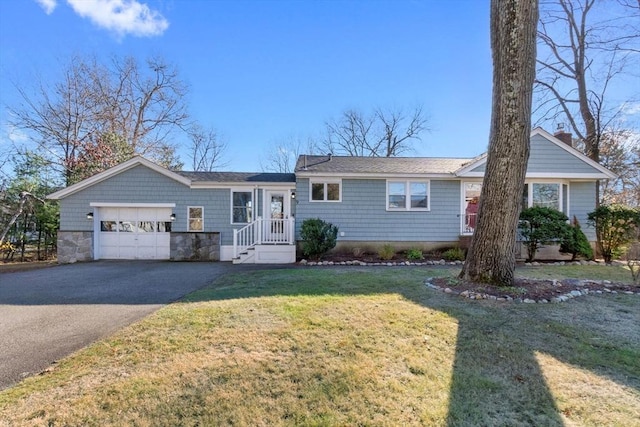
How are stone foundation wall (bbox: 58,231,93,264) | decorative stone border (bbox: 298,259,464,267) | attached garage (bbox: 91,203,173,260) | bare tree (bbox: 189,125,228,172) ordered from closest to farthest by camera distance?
1. decorative stone border (bbox: 298,259,464,267)
2. stone foundation wall (bbox: 58,231,93,264)
3. attached garage (bbox: 91,203,173,260)
4. bare tree (bbox: 189,125,228,172)

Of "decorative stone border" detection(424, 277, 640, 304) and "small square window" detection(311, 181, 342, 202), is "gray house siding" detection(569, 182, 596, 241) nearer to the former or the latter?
"decorative stone border" detection(424, 277, 640, 304)

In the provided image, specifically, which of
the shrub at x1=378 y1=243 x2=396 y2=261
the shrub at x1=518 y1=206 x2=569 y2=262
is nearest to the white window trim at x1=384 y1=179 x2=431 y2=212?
the shrub at x1=378 y1=243 x2=396 y2=261

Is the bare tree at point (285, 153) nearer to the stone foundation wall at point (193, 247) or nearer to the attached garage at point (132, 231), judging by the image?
the attached garage at point (132, 231)

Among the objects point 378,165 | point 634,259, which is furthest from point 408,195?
point 634,259

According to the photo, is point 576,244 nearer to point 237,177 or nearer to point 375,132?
point 237,177

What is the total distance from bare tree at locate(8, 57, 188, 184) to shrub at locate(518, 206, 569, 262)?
21.3 metres

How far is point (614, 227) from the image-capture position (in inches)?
415

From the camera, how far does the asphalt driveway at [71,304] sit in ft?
11.6

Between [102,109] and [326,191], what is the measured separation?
1706cm

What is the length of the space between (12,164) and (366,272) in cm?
1742

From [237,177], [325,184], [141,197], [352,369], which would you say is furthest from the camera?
[237,177]

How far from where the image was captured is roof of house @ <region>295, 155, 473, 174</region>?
12.1 m

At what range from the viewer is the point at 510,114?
584 cm

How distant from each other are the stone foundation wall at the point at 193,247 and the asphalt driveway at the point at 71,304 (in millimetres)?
2068
